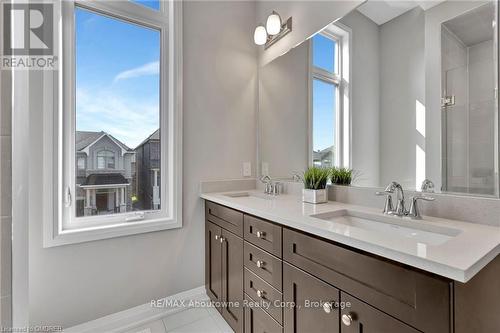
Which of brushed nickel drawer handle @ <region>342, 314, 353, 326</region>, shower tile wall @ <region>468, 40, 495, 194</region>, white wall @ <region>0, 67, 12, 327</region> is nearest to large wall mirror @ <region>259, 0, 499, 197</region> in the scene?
shower tile wall @ <region>468, 40, 495, 194</region>

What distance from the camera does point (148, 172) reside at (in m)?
1.75

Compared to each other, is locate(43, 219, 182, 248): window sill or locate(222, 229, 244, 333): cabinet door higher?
locate(43, 219, 182, 248): window sill

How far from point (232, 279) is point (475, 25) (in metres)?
1.73

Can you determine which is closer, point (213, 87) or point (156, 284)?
point (156, 284)

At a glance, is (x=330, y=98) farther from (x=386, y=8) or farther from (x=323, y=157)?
(x=386, y=8)

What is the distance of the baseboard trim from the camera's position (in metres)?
1.47

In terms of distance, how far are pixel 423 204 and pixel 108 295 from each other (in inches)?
74.9

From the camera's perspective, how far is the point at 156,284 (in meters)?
1.71

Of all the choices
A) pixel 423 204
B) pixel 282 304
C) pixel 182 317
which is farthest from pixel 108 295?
pixel 423 204

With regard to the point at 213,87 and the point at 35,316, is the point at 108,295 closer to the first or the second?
the point at 35,316

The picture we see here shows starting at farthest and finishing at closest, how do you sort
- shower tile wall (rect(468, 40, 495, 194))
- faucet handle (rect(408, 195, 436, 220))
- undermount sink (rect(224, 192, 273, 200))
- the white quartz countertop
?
undermount sink (rect(224, 192, 273, 200)), faucet handle (rect(408, 195, 436, 220)), shower tile wall (rect(468, 40, 495, 194)), the white quartz countertop

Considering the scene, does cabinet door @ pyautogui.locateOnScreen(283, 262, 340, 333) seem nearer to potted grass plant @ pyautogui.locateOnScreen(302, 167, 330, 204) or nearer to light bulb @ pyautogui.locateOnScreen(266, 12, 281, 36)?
potted grass plant @ pyautogui.locateOnScreen(302, 167, 330, 204)

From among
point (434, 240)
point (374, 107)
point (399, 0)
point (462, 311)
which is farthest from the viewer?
point (374, 107)

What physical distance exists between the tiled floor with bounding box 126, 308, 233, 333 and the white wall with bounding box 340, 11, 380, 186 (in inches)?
51.4
